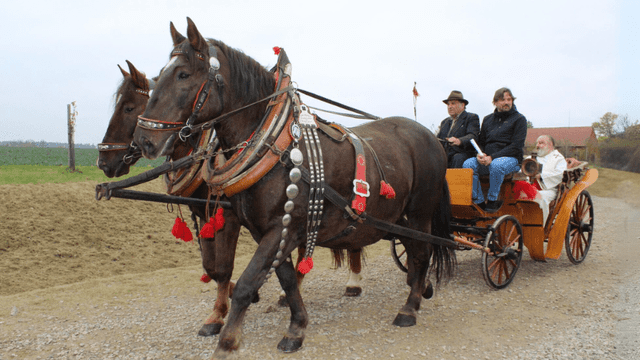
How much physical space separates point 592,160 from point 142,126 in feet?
100

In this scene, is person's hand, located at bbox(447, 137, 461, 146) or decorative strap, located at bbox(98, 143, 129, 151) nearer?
decorative strap, located at bbox(98, 143, 129, 151)

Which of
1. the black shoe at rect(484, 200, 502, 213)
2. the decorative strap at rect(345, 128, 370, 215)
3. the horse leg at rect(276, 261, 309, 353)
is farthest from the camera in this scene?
the black shoe at rect(484, 200, 502, 213)

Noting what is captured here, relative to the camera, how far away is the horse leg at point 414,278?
408 cm

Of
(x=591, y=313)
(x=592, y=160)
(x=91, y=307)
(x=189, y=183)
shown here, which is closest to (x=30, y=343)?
(x=91, y=307)

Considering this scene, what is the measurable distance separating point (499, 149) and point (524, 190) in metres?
0.59

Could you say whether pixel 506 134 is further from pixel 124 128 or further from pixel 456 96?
pixel 124 128

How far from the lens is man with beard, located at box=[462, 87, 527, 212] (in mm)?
4934

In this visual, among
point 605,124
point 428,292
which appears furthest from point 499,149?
point 605,124

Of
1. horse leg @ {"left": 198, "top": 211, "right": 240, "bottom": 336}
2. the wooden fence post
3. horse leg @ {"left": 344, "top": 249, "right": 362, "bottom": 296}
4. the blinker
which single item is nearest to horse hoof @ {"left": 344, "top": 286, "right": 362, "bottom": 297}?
horse leg @ {"left": 344, "top": 249, "right": 362, "bottom": 296}

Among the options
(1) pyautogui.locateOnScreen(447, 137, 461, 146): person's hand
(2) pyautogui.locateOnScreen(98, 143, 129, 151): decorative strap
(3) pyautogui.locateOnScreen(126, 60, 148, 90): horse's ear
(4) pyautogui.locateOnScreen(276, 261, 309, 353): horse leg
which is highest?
(3) pyautogui.locateOnScreen(126, 60, 148, 90): horse's ear

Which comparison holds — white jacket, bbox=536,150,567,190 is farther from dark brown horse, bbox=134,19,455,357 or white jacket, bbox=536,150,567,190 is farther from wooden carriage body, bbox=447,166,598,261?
dark brown horse, bbox=134,19,455,357

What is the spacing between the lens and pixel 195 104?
265 centimetres

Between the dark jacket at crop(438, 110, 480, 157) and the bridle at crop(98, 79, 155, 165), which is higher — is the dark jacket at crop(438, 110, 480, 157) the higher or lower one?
the higher one

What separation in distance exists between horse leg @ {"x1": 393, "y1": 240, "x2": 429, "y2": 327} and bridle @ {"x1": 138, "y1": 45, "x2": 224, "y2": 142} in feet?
8.18
